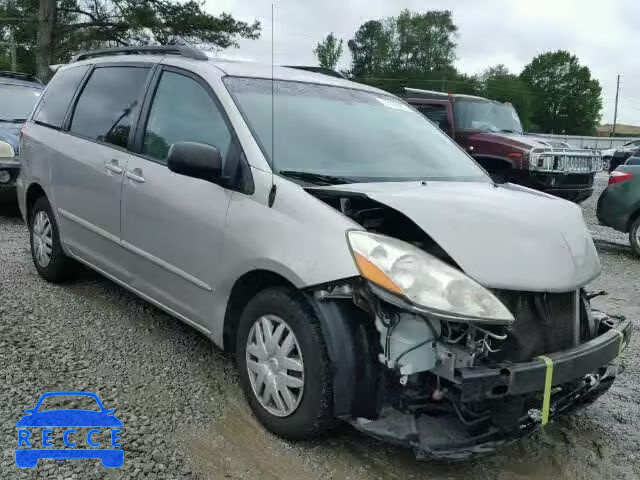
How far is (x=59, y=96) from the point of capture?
17.0 ft

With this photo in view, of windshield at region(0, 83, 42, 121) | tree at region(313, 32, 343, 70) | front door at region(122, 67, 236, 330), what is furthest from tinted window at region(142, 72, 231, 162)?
tree at region(313, 32, 343, 70)

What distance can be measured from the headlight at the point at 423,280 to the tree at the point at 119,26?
19237 mm

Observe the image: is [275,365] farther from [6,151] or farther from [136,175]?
[6,151]

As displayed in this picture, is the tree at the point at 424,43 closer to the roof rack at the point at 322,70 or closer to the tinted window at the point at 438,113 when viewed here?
the tinted window at the point at 438,113

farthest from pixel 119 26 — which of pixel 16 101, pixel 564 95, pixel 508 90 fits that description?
pixel 564 95

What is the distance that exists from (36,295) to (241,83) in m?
2.53

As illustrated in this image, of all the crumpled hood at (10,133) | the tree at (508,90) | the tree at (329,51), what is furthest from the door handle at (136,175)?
the tree at (508,90)

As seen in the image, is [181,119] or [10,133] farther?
[10,133]

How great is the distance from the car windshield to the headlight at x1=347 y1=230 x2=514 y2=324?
26.5 inches

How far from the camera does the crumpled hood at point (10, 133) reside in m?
8.17

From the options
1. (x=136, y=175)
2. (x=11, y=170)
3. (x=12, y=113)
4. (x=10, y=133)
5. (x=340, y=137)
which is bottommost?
(x=11, y=170)

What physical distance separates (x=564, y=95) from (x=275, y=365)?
3935 inches

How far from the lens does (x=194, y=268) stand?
347 centimetres

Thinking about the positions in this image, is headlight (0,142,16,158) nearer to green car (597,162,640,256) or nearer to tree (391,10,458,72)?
green car (597,162,640,256)
